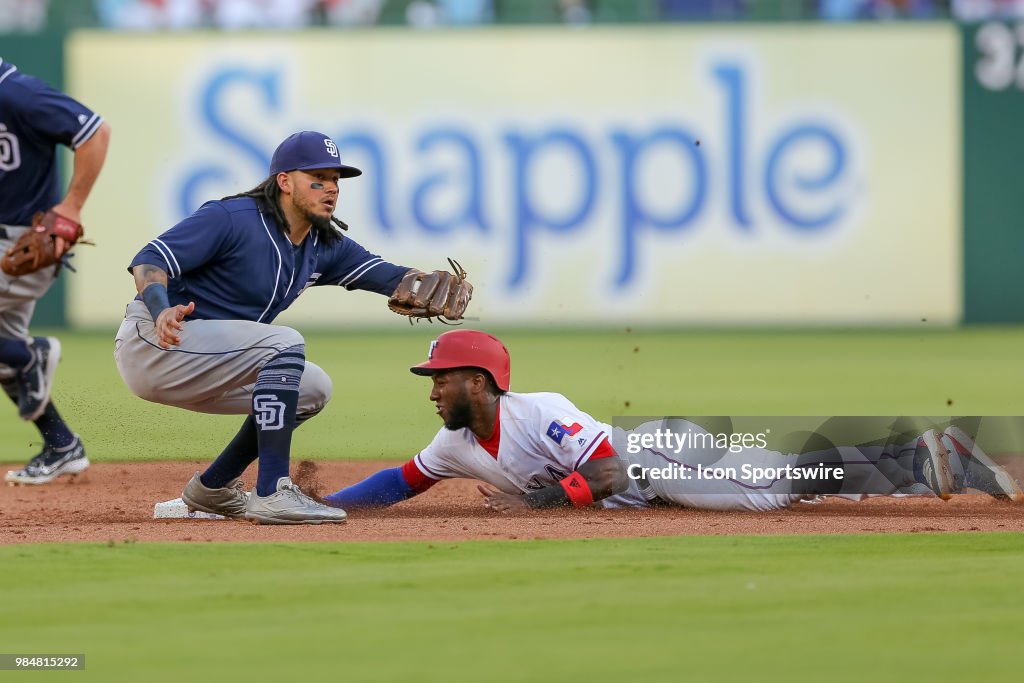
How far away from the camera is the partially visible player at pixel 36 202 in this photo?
302 inches

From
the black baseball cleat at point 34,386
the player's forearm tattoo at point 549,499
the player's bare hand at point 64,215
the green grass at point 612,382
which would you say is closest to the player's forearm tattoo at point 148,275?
the player's forearm tattoo at point 549,499

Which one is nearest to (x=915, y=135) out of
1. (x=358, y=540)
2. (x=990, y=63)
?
(x=990, y=63)

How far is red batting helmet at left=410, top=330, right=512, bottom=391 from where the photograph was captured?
6.35 meters

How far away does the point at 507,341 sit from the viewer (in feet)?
54.6

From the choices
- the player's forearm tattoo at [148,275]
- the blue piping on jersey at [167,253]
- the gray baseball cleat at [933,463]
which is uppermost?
the blue piping on jersey at [167,253]

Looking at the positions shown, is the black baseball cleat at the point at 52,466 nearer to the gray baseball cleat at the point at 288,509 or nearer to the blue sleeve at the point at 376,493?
the blue sleeve at the point at 376,493

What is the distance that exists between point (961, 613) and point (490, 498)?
2502mm

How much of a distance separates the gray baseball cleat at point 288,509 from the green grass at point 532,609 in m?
0.53

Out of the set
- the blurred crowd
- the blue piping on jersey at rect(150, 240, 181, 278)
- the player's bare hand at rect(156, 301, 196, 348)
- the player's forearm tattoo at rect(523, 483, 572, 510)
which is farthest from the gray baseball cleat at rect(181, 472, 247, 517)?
the blurred crowd

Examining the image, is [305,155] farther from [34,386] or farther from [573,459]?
[34,386]

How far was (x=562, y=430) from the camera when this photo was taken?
6.34 metres

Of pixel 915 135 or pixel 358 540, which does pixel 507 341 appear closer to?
pixel 915 135

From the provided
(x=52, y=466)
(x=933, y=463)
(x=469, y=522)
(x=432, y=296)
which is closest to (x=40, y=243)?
(x=52, y=466)

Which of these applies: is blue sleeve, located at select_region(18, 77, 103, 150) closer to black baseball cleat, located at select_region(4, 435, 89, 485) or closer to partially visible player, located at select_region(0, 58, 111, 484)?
partially visible player, located at select_region(0, 58, 111, 484)
